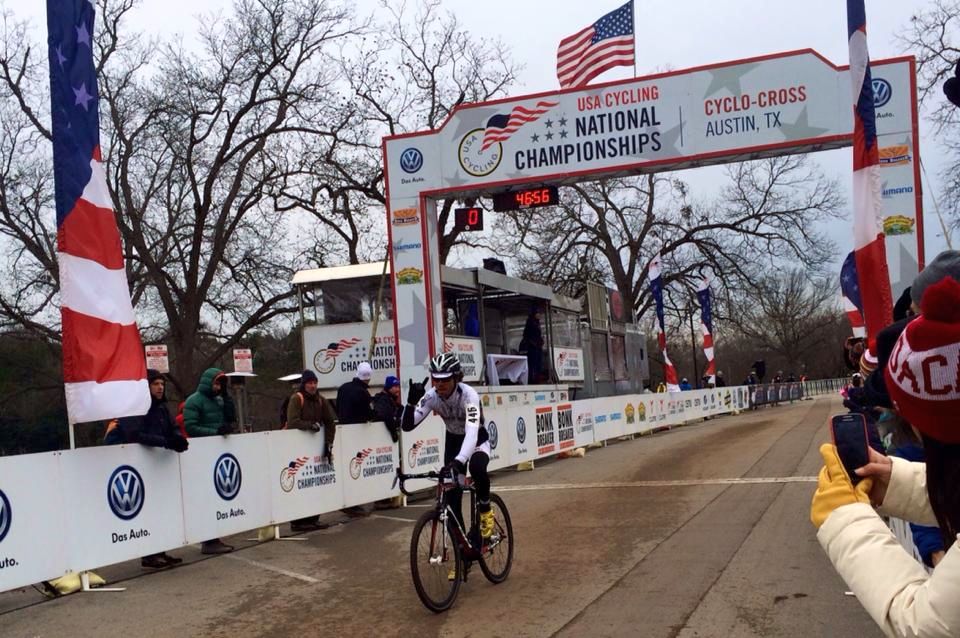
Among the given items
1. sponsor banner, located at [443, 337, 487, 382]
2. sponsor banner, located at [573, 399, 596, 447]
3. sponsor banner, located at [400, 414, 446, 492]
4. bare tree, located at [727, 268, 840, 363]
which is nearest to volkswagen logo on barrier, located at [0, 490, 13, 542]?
sponsor banner, located at [400, 414, 446, 492]

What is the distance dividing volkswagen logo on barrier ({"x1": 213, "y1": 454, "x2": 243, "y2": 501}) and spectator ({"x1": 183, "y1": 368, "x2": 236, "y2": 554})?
370 mm

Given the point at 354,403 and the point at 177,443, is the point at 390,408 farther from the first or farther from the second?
the point at 177,443

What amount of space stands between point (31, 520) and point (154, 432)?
1725 millimetres

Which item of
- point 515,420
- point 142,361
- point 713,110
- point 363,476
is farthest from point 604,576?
point 713,110

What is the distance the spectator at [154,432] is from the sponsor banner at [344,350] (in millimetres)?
12739

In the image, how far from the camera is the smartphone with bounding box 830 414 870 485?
2.05 m

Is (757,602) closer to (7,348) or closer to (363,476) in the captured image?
(363,476)

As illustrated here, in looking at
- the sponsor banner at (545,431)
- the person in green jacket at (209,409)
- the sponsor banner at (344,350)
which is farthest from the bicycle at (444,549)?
the sponsor banner at (344,350)

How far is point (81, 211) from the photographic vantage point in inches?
374

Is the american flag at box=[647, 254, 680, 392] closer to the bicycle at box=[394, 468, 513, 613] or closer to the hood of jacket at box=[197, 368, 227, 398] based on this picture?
the hood of jacket at box=[197, 368, 227, 398]

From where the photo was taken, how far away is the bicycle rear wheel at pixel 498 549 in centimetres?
793

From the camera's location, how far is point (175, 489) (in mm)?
9961

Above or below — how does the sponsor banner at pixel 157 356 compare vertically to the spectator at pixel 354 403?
above

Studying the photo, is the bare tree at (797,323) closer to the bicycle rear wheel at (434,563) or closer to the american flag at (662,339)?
the american flag at (662,339)
